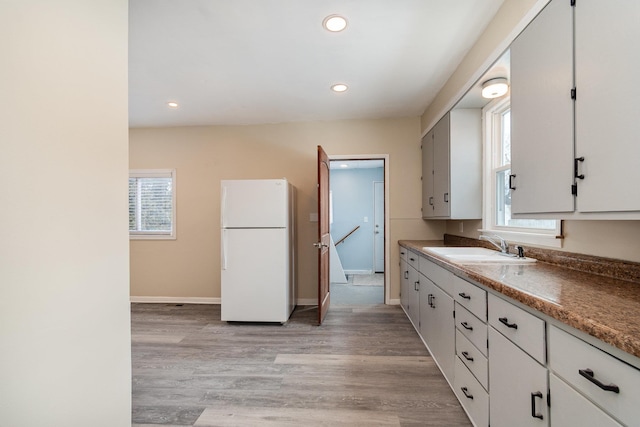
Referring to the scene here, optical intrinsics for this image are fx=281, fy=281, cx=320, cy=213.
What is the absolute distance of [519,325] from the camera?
1.15 m

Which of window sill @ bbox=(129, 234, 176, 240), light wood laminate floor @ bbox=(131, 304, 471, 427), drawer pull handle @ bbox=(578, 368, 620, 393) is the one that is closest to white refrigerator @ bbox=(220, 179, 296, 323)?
light wood laminate floor @ bbox=(131, 304, 471, 427)

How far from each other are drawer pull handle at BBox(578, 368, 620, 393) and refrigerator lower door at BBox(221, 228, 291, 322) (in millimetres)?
2690

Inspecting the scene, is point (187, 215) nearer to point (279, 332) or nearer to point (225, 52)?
point (279, 332)

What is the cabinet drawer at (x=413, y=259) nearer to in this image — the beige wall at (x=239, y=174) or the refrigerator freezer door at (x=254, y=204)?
the beige wall at (x=239, y=174)

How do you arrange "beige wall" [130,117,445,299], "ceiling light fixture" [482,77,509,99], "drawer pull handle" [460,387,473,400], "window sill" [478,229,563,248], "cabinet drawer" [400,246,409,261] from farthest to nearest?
"beige wall" [130,117,445,299] < "cabinet drawer" [400,246,409,261] < "ceiling light fixture" [482,77,509,99] < "window sill" [478,229,563,248] < "drawer pull handle" [460,387,473,400]

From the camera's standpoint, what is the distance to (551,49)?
1.29 m

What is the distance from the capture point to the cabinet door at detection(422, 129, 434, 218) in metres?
3.39

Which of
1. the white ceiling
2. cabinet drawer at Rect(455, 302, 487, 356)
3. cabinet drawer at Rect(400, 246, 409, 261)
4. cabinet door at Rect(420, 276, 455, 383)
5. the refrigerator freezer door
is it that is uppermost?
the white ceiling

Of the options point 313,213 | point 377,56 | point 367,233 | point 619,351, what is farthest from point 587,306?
point 367,233

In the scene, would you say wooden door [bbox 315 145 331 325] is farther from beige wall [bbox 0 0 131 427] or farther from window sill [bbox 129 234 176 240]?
window sill [bbox 129 234 176 240]

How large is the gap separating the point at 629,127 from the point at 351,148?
310 cm

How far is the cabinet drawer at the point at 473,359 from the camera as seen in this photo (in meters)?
1.44

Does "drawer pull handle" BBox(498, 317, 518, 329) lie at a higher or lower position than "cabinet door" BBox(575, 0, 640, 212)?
lower

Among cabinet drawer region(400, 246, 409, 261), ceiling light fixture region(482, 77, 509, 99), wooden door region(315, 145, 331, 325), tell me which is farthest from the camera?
cabinet drawer region(400, 246, 409, 261)
